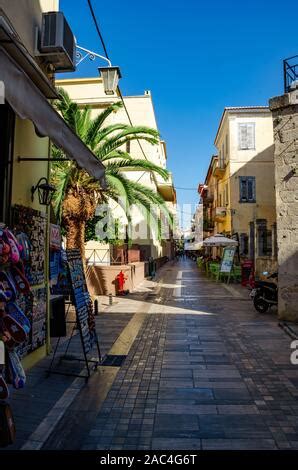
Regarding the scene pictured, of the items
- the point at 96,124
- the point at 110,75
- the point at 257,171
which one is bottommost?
the point at 96,124

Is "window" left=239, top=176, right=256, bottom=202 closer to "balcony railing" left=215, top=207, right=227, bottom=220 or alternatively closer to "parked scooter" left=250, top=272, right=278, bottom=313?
"balcony railing" left=215, top=207, right=227, bottom=220

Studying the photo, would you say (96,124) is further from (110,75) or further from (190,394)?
(190,394)

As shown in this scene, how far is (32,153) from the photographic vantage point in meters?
5.88

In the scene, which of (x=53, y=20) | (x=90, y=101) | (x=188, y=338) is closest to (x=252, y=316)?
(x=188, y=338)

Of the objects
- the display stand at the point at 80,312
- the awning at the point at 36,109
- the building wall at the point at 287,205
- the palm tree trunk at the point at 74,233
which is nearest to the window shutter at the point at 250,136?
the building wall at the point at 287,205

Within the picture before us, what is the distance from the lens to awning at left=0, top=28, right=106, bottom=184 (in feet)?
9.67

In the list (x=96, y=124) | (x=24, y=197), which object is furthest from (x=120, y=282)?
(x=24, y=197)

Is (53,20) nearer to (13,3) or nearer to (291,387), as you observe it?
(13,3)

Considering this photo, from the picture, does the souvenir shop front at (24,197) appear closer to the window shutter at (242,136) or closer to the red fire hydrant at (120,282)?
the red fire hydrant at (120,282)

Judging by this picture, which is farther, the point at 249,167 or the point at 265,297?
the point at 249,167

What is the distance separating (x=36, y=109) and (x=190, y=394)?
12.1 ft

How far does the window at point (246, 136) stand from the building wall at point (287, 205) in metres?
19.4

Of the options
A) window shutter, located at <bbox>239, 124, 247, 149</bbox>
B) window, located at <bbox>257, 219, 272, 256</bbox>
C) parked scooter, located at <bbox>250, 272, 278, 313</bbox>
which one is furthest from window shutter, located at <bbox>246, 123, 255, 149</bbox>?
parked scooter, located at <bbox>250, 272, 278, 313</bbox>

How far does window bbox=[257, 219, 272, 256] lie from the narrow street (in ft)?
25.1
